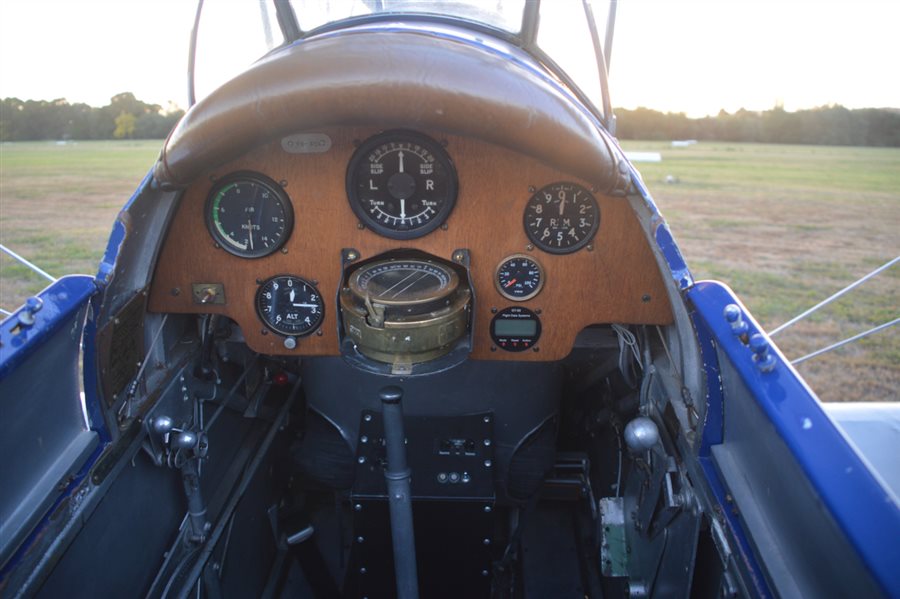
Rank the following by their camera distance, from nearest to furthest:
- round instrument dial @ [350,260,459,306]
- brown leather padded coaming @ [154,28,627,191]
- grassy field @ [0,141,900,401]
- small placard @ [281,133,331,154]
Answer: brown leather padded coaming @ [154,28,627,191]
round instrument dial @ [350,260,459,306]
small placard @ [281,133,331,154]
grassy field @ [0,141,900,401]

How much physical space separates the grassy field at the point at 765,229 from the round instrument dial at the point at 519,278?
413 cm

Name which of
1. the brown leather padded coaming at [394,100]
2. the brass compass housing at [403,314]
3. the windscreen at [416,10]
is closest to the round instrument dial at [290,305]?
the brass compass housing at [403,314]

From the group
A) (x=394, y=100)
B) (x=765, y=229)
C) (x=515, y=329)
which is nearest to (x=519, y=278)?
(x=515, y=329)

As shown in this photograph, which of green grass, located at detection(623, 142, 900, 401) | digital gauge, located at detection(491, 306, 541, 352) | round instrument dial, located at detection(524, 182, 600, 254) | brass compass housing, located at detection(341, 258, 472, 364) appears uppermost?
round instrument dial, located at detection(524, 182, 600, 254)

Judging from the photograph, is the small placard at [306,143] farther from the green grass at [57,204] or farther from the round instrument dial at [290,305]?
the green grass at [57,204]

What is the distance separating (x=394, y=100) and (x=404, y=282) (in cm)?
57

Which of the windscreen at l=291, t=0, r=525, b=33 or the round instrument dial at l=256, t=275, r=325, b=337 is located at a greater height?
the windscreen at l=291, t=0, r=525, b=33

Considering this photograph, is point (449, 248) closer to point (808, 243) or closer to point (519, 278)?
point (519, 278)

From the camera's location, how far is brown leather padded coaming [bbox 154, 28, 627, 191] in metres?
1.42

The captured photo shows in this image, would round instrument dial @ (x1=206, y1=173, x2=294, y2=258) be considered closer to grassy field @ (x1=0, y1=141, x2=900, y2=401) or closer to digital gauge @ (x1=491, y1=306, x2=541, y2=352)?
digital gauge @ (x1=491, y1=306, x2=541, y2=352)

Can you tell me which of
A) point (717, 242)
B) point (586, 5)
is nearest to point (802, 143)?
point (717, 242)

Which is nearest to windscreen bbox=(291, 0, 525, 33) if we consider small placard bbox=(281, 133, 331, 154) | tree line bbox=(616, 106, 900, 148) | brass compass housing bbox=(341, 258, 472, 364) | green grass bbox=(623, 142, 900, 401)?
small placard bbox=(281, 133, 331, 154)

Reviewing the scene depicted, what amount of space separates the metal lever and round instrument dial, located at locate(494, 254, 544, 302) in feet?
2.15

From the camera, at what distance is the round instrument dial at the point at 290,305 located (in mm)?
2025
